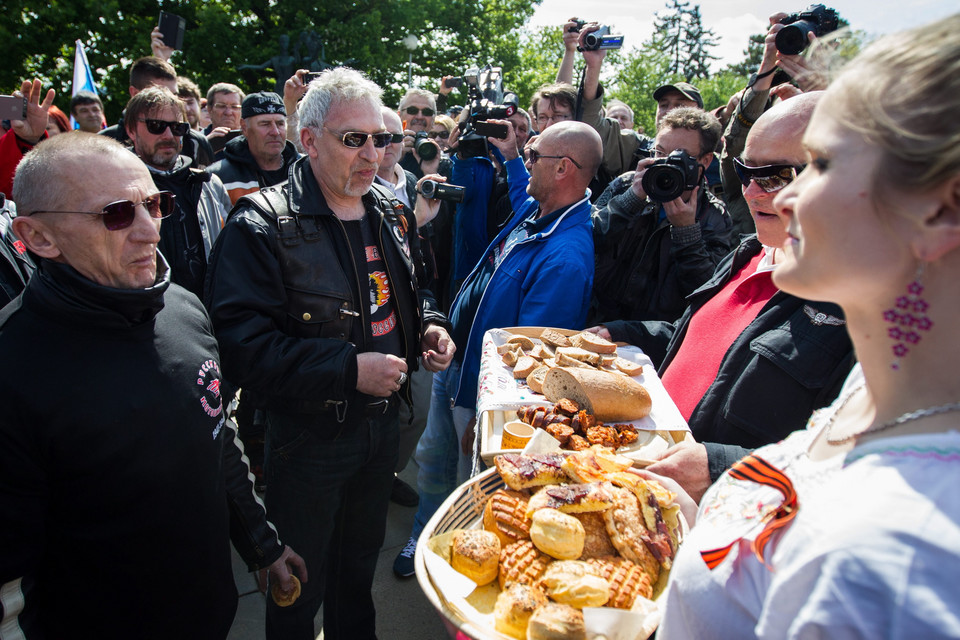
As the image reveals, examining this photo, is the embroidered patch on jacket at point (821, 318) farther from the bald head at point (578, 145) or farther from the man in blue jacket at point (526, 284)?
the bald head at point (578, 145)

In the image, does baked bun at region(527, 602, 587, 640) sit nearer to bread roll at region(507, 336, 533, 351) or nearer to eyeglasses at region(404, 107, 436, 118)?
bread roll at region(507, 336, 533, 351)

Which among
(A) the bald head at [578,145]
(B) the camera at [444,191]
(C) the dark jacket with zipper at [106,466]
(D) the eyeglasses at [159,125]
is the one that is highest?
(A) the bald head at [578,145]

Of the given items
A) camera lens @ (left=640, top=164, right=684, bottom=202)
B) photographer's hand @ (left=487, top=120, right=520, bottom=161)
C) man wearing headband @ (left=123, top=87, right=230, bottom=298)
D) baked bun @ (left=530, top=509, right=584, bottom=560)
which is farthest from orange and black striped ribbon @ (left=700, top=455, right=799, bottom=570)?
photographer's hand @ (left=487, top=120, right=520, bottom=161)

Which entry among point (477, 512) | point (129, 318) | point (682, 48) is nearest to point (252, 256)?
point (129, 318)

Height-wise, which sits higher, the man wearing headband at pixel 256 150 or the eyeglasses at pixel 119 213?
the eyeglasses at pixel 119 213

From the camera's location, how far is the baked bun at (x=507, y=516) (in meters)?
1.33

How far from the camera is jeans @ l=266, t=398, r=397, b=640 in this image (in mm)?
2227

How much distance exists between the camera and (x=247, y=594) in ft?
9.57

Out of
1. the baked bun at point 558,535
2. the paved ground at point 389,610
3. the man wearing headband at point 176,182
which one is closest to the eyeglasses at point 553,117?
the man wearing headband at point 176,182

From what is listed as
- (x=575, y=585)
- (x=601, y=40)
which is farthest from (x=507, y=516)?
(x=601, y=40)

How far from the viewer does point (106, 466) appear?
1394 millimetres

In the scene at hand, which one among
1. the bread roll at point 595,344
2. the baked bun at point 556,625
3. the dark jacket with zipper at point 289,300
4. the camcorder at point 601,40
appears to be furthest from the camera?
the camcorder at point 601,40

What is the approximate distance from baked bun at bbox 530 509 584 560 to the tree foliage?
1845 centimetres

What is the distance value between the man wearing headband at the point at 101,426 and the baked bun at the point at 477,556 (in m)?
0.83
